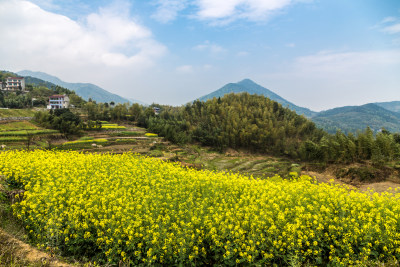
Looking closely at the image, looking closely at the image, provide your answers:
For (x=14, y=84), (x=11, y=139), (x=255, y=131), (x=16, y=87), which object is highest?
(x=14, y=84)

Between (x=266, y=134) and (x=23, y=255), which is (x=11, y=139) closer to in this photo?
(x=23, y=255)

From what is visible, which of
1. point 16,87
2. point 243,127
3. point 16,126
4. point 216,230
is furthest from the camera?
point 16,87

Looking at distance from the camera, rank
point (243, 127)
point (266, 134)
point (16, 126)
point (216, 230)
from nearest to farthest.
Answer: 1. point (216, 230)
2. point (16, 126)
3. point (266, 134)
4. point (243, 127)

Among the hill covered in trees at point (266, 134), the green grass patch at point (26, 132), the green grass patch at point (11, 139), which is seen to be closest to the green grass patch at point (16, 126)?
the green grass patch at point (26, 132)

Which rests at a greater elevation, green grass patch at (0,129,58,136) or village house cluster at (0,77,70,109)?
village house cluster at (0,77,70,109)

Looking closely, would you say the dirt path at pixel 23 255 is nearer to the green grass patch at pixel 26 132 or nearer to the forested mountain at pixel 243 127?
the green grass patch at pixel 26 132

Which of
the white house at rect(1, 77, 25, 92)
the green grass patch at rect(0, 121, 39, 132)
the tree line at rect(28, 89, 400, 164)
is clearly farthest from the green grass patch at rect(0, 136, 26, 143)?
the white house at rect(1, 77, 25, 92)

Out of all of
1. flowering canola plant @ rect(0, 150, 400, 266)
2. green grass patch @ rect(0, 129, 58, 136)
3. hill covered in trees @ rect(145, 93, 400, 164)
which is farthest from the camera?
green grass patch @ rect(0, 129, 58, 136)

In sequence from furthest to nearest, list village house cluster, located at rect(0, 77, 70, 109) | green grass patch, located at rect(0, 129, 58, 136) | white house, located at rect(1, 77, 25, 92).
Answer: white house, located at rect(1, 77, 25, 92) → village house cluster, located at rect(0, 77, 70, 109) → green grass patch, located at rect(0, 129, 58, 136)

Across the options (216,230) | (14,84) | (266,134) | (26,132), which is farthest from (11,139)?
(14,84)

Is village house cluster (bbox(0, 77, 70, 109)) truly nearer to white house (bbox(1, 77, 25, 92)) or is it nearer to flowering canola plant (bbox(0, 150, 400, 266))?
white house (bbox(1, 77, 25, 92))

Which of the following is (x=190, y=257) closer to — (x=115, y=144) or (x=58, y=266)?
(x=58, y=266)

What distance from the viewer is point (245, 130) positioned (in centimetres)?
5434

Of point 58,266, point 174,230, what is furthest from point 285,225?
point 58,266
